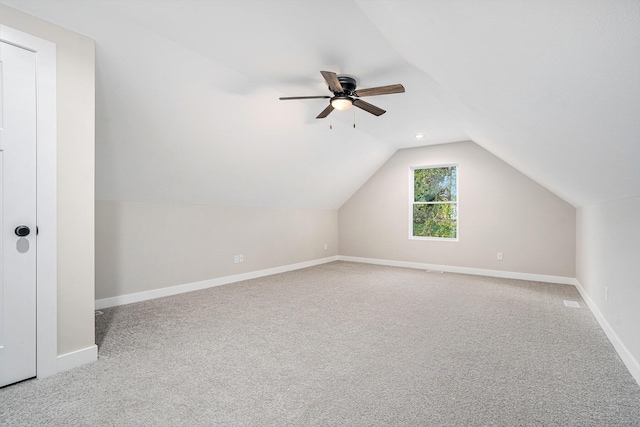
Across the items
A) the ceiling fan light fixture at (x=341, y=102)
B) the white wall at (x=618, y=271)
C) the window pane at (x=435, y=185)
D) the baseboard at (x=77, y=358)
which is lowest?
the baseboard at (x=77, y=358)

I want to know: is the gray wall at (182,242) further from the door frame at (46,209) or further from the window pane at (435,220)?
the window pane at (435,220)

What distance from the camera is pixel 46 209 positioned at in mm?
2057

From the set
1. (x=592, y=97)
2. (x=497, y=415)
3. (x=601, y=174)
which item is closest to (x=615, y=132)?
(x=592, y=97)

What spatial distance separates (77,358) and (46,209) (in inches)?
41.0

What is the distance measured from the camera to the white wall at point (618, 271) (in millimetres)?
2172

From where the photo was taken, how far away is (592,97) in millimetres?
1134

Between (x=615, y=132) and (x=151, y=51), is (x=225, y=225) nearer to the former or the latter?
(x=151, y=51)

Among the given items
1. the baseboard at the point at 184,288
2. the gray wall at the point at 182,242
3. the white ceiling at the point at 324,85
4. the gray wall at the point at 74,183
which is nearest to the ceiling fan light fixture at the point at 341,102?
the white ceiling at the point at 324,85

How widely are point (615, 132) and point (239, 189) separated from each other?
13.9ft

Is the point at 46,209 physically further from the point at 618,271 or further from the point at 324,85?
the point at 618,271

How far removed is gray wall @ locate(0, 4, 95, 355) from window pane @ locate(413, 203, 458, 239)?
5492 millimetres

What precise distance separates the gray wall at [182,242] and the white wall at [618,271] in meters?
4.45

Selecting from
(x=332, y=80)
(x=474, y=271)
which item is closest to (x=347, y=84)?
(x=332, y=80)

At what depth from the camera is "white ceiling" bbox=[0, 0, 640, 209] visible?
3.27 feet
